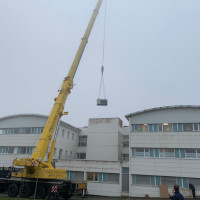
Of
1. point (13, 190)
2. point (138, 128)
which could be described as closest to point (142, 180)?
point (138, 128)

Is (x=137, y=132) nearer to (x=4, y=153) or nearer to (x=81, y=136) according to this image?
(x=81, y=136)

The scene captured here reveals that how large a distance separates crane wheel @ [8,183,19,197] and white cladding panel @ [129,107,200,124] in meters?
14.6

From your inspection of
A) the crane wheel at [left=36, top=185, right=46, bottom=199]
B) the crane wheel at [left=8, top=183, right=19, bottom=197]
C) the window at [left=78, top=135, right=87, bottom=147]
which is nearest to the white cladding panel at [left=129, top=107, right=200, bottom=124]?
the crane wheel at [left=36, top=185, right=46, bottom=199]

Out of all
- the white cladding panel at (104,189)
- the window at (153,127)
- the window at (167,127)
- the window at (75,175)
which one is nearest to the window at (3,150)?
the window at (75,175)

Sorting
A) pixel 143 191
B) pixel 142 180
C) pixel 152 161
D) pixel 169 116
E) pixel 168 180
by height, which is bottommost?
pixel 143 191

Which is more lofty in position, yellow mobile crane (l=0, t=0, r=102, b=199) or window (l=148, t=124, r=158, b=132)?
window (l=148, t=124, r=158, b=132)

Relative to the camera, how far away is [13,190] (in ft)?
53.4

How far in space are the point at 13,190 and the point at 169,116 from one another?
Answer: 1816 centimetres

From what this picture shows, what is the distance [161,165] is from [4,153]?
23.2 metres

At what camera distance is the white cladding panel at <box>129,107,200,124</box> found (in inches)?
887

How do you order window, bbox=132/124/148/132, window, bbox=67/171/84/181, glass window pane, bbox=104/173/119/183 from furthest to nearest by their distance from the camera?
window, bbox=67/171/84/181 → window, bbox=132/124/148/132 → glass window pane, bbox=104/173/119/183

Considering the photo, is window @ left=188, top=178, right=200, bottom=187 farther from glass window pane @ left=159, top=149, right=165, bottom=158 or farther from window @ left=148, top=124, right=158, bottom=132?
window @ left=148, top=124, right=158, bottom=132

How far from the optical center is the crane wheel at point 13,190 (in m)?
16.1

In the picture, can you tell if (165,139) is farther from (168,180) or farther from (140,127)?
(168,180)
